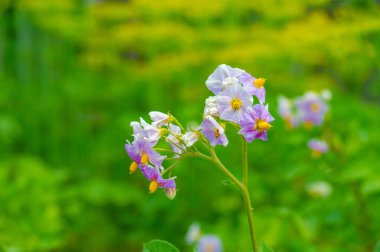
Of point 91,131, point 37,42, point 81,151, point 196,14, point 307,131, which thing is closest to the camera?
point 307,131

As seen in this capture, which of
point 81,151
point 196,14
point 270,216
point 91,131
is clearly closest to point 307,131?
point 270,216

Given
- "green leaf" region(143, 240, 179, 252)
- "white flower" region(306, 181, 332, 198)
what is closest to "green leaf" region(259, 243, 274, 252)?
"green leaf" region(143, 240, 179, 252)

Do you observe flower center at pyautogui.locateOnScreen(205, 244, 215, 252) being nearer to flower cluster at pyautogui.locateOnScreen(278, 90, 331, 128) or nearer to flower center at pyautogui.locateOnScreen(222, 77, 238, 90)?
flower cluster at pyautogui.locateOnScreen(278, 90, 331, 128)

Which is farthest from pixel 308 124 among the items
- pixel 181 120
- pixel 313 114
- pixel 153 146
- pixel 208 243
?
pixel 153 146

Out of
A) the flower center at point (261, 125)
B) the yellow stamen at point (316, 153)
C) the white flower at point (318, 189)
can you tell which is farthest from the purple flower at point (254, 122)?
the white flower at point (318, 189)

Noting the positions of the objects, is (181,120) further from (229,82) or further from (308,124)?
(229,82)

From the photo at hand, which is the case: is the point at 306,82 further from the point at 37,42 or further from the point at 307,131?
the point at 37,42

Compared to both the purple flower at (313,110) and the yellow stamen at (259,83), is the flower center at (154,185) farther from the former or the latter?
the purple flower at (313,110)
